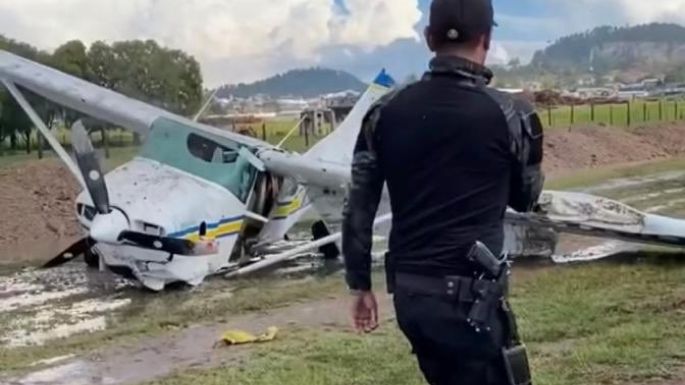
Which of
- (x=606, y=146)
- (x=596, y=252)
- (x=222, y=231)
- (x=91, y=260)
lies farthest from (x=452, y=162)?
(x=606, y=146)

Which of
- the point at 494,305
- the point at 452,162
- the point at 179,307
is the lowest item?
the point at 179,307

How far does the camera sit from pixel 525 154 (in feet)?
11.5

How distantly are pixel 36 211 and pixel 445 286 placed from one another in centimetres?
1822

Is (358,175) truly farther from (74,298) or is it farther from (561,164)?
(561,164)

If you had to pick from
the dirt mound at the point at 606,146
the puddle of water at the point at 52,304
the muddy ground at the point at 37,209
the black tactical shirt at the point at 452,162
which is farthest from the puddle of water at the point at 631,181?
the black tactical shirt at the point at 452,162

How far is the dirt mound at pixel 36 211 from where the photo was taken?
18.1 metres

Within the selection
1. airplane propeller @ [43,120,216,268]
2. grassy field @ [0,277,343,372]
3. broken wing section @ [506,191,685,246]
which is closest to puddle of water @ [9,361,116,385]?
grassy field @ [0,277,343,372]

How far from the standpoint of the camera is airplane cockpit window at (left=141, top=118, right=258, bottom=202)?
526 inches

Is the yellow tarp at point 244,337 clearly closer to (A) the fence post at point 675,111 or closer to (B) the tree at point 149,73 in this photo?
(B) the tree at point 149,73

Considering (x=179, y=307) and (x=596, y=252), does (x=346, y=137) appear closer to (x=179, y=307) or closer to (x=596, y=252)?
(x=596, y=252)

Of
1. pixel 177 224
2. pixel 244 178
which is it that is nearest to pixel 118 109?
pixel 244 178

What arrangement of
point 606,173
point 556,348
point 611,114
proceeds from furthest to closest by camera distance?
point 611,114, point 606,173, point 556,348

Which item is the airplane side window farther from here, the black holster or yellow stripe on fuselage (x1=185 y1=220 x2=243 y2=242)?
the black holster

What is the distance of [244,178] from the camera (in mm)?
13617
